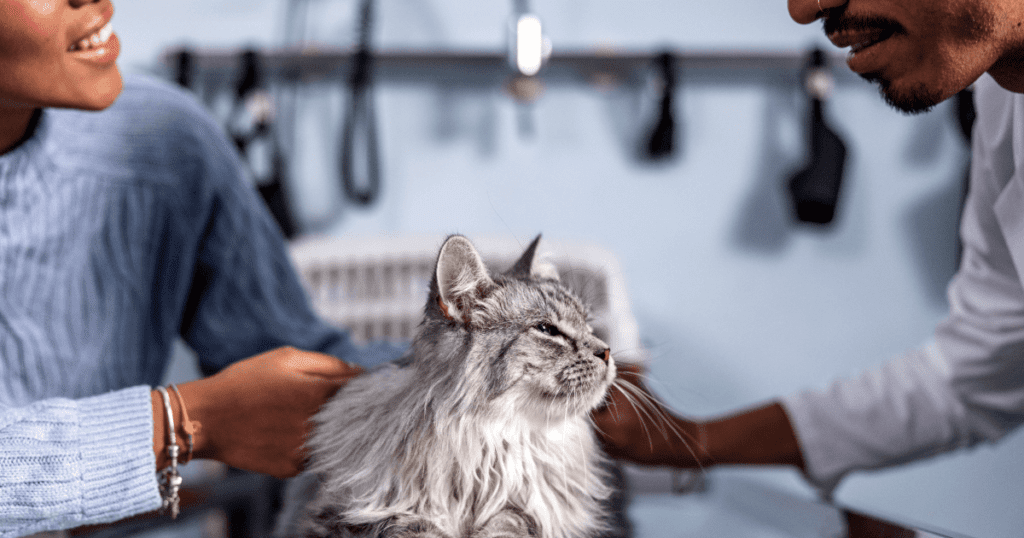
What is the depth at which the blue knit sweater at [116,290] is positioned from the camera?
709 mm

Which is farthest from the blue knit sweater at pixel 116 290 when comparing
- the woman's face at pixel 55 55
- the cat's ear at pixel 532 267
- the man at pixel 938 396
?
the man at pixel 938 396

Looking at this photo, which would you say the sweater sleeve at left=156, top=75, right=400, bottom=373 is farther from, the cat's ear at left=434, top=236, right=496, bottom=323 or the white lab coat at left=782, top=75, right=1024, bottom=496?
the white lab coat at left=782, top=75, right=1024, bottom=496

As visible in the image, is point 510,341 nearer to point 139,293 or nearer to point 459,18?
point 139,293

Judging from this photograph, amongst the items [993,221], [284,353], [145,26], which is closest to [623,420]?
[284,353]

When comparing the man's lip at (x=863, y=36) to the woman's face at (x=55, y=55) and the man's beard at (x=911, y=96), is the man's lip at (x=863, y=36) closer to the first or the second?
the man's beard at (x=911, y=96)

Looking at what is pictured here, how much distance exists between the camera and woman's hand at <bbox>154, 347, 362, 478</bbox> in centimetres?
75

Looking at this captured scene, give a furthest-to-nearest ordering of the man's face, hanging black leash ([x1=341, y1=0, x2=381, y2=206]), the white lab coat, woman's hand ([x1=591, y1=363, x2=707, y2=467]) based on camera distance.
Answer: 1. hanging black leash ([x1=341, y1=0, x2=381, y2=206])
2. the white lab coat
3. woman's hand ([x1=591, y1=363, x2=707, y2=467])
4. the man's face

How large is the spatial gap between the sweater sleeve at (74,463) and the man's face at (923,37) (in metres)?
0.88

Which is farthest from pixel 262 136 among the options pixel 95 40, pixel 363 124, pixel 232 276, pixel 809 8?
pixel 809 8

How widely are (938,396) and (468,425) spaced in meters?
0.85

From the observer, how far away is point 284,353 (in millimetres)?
757

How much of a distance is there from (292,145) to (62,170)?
0.83 meters

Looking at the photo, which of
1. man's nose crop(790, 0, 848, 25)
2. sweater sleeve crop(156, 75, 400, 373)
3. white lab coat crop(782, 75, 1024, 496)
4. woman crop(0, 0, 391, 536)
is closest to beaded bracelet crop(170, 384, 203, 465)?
woman crop(0, 0, 391, 536)

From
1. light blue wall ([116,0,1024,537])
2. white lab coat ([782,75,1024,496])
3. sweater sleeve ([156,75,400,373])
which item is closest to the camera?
white lab coat ([782,75,1024,496])
